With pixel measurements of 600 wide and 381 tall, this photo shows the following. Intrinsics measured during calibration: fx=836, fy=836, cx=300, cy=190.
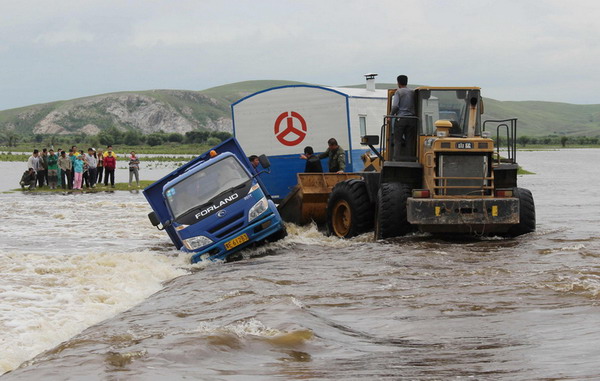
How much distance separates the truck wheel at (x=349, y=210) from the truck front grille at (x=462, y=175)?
1.81m

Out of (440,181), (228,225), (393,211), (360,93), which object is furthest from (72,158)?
(440,181)

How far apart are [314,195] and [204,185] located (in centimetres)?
326

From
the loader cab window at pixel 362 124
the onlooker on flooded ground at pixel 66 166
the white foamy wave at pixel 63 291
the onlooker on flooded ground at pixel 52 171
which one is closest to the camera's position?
the white foamy wave at pixel 63 291

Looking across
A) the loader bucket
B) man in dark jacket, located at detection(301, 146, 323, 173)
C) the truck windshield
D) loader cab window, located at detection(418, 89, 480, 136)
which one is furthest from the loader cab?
man in dark jacket, located at detection(301, 146, 323, 173)

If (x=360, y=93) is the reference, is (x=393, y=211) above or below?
below

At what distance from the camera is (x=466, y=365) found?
6055 mm

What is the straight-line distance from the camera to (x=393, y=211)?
1437 centimetres

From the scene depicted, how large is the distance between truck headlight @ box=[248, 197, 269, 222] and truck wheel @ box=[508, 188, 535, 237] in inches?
173

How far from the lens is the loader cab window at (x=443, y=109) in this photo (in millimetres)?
14727

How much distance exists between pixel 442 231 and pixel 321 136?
277 inches

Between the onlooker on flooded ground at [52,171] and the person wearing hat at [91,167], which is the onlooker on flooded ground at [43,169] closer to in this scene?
the onlooker on flooded ground at [52,171]

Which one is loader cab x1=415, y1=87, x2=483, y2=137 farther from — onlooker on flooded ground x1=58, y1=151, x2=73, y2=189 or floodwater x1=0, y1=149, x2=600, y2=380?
onlooker on flooded ground x1=58, y1=151, x2=73, y2=189

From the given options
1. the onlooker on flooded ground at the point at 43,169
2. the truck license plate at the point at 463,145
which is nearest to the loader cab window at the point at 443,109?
the truck license plate at the point at 463,145

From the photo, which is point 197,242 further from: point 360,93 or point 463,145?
point 360,93
